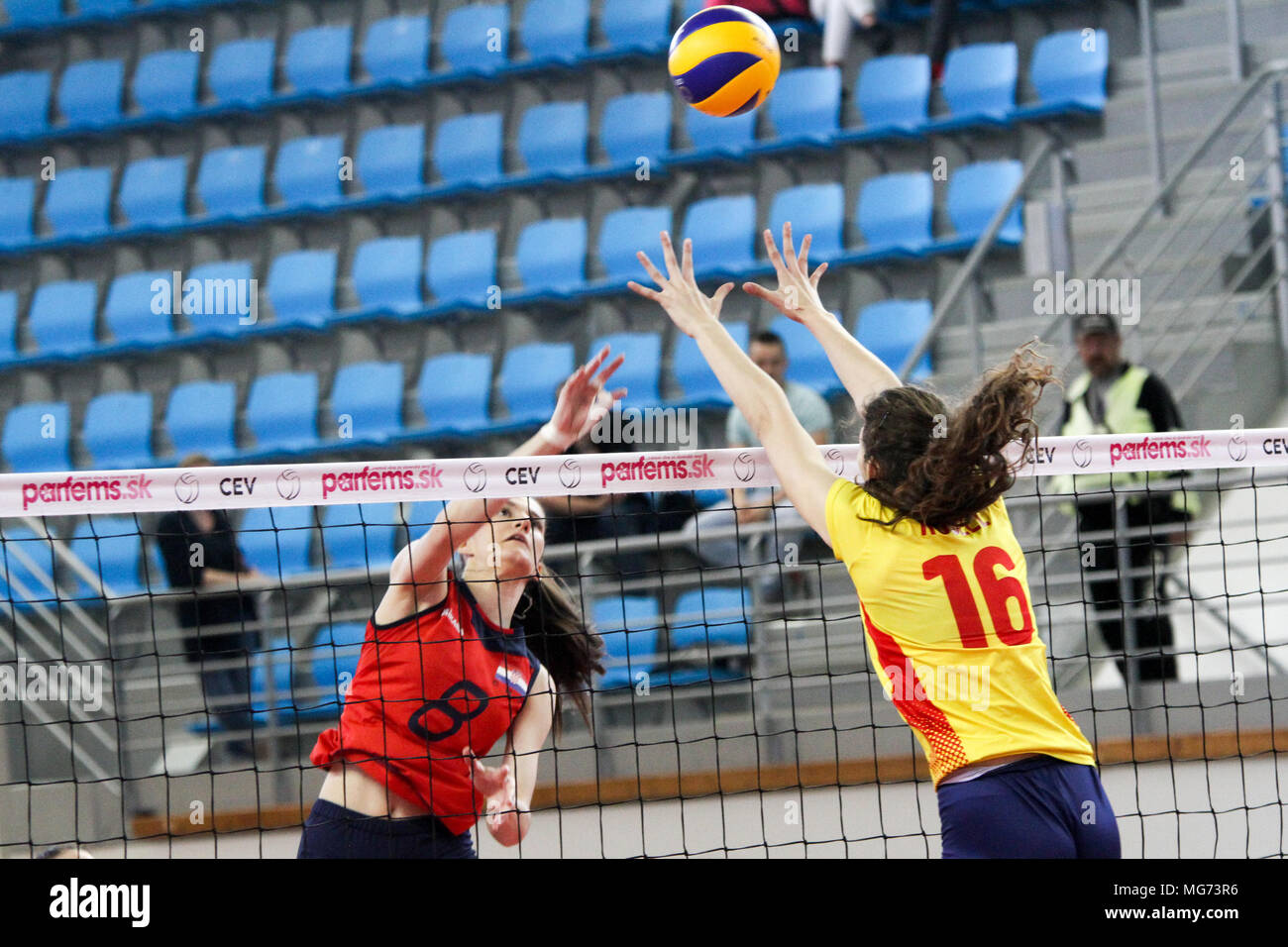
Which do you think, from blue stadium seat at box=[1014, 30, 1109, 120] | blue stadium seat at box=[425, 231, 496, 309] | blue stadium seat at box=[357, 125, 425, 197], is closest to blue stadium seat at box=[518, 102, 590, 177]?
blue stadium seat at box=[425, 231, 496, 309]

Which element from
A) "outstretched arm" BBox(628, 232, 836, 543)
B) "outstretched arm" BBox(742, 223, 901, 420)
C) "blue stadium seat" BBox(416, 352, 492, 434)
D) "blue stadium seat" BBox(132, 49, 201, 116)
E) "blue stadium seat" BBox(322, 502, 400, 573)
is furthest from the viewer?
"blue stadium seat" BBox(132, 49, 201, 116)

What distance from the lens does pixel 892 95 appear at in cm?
980

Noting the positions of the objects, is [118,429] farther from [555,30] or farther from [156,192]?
[555,30]

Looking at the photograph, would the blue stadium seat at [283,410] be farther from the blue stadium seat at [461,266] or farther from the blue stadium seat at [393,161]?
the blue stadium seat at [393,161]

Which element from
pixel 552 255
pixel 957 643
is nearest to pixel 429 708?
pixel 957 643

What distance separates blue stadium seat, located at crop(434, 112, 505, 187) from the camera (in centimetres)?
1103

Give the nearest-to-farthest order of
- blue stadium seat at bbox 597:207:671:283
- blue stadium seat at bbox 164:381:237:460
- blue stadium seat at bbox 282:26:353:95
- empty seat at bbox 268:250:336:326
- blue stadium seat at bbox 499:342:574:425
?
1. blue stadium seat at bbox 499:342:574:425
2. blue stadium seat at bbox 597:207:671:283
3. blue stadium seat at bbox 164:381:237:460
4. empty seat at bbox 268:250:336:326
5. blue stadium seat at bbox 282:26:353:95

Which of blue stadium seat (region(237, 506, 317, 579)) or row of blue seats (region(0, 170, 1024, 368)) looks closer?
blue stadium seat (region(237, 506, 317, 579))

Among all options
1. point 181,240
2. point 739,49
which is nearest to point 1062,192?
point 739,49

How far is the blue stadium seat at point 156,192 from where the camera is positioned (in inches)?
458

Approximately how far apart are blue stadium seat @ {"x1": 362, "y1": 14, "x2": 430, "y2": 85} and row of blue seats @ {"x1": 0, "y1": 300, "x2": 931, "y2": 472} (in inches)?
107

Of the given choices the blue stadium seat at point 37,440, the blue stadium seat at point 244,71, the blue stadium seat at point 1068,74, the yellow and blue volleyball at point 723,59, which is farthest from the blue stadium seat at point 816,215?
the blue stadium seat at point 37,440

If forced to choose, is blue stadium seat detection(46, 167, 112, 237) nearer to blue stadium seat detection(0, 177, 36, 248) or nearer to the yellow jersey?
blue stadium seat detection(0, 177, 36, 248)
